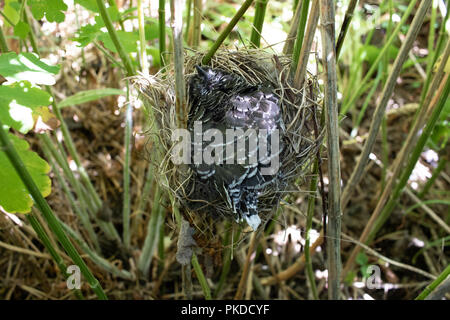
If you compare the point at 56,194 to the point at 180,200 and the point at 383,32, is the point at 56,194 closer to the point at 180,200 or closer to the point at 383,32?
the point at 180,200

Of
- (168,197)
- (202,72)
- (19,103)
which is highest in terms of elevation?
(202,72)

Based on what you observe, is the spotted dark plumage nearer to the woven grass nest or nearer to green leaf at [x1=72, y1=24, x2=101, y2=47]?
the woven grass nest

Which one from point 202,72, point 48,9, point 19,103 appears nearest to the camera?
point 19,103

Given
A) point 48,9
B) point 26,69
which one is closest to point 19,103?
point 26,69

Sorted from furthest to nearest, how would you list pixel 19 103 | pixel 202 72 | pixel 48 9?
pixel 202 72 → pixel 48 9 → pixel 19 103

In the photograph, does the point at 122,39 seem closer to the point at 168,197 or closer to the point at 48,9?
the point at 48,9

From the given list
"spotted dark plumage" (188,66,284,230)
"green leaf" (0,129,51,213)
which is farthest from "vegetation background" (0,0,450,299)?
"spotted dark plumage" (188,66,284,230)

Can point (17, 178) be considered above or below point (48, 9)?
below

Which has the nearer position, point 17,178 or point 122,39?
point 17,178
